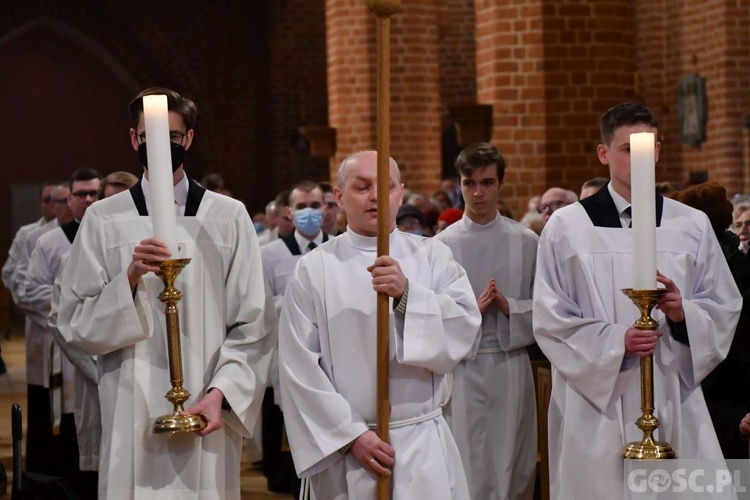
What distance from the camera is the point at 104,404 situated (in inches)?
179

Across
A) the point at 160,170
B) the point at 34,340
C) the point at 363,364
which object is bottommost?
the point at 34,340

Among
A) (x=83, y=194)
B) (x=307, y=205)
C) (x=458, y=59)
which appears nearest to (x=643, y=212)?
(x=307, y=205)

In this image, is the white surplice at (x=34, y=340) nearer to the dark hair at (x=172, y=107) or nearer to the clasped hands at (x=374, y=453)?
the dark hair at (x=172, y=107)

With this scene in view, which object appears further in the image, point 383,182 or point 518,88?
A: point 518,88

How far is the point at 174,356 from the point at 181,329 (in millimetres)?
378

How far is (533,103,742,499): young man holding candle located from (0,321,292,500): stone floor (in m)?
3.66

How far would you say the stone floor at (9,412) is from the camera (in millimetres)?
8188

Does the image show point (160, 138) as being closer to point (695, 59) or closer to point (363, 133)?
point (363, 133)

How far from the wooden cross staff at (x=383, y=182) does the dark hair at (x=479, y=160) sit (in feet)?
6.91

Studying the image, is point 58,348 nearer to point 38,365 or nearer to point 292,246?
point 292,246

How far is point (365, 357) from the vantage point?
4.27 meters

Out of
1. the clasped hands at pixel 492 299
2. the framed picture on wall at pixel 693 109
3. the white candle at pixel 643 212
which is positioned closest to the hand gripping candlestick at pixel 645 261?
the white candle at pixel 643 212

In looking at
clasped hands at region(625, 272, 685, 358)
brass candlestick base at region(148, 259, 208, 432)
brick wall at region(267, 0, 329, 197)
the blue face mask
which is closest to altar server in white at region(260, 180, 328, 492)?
the blue face mask

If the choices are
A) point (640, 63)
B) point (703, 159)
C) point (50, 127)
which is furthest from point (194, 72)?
point (703, 159)
